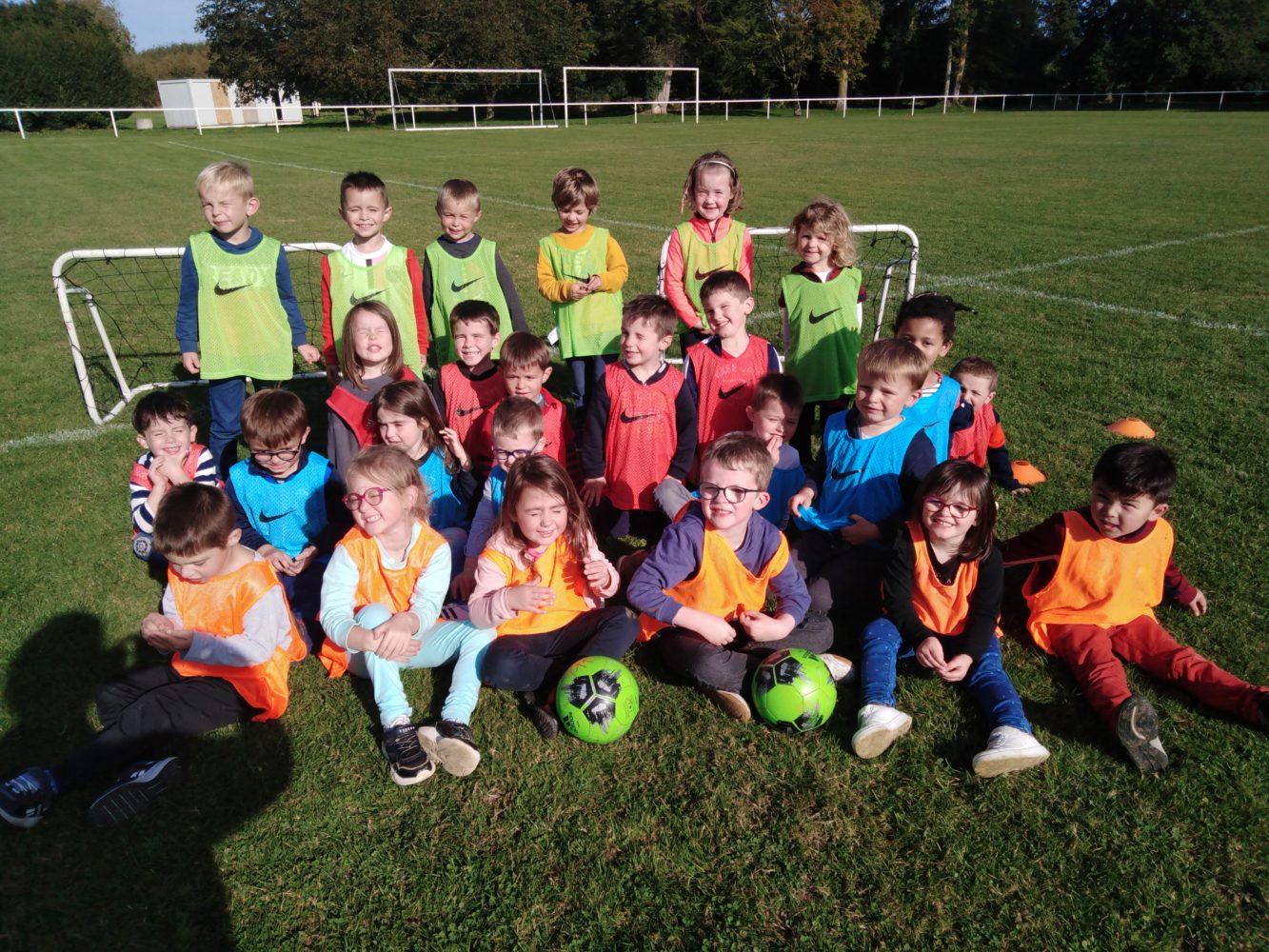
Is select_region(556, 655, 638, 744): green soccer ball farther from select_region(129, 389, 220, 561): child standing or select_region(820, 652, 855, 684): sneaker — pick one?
select_region(129, 389, 220, 561): child standing

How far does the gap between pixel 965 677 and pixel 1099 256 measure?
9.35 meters

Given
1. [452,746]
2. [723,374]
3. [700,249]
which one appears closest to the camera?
[452,746]

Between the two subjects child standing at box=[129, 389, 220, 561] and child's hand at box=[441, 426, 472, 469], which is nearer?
child standing at box=[129, 389, 220, 561]

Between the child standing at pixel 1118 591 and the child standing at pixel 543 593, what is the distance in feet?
5.92

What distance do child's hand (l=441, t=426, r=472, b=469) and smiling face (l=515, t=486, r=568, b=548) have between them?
3.85ft

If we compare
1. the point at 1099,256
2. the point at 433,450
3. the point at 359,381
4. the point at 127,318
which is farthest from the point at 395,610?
the point at 1099,256

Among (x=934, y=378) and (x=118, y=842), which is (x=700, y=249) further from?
(x=118, y=842)

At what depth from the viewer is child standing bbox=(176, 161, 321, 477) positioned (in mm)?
4762

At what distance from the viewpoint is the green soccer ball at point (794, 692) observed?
3102 millimetres

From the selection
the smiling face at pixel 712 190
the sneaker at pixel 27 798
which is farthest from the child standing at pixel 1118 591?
the sneaker at pixel 27 798

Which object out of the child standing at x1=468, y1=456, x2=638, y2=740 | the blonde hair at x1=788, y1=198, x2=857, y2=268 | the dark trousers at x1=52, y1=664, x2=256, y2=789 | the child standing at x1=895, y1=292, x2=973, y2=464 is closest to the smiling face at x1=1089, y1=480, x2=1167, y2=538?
the child standing at x1=895, y1=292, x2=973, y2=464

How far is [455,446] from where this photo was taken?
14.3 feet

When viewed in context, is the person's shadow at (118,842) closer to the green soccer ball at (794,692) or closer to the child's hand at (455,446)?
the child's hand at (455,446)

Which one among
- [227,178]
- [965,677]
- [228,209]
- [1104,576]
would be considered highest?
[227,178]
